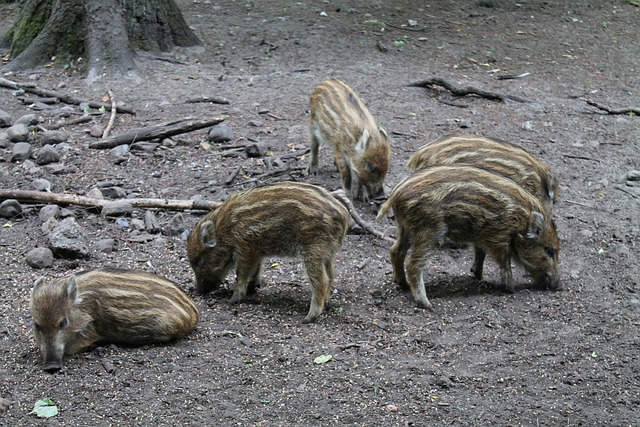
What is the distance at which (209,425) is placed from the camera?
15.0 ft

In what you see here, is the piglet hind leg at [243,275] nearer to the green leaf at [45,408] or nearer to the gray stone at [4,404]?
the green leaf at [45,408]

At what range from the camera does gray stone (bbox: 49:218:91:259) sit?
6.43m

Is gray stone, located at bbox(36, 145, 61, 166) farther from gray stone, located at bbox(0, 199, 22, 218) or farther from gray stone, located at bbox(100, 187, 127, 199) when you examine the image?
gray stone, located at bbox(0, 199, 22, 218)

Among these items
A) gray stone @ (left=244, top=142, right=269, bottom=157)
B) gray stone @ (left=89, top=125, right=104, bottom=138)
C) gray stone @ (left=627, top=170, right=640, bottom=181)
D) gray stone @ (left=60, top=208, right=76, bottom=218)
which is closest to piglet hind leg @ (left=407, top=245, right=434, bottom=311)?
gray stone @ (left=244, top=142, right=269, bottom=157)

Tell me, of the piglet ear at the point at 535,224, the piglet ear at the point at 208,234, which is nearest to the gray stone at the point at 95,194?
the piglet ear at the point at 208,234

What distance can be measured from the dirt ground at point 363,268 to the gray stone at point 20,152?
0.27 meters

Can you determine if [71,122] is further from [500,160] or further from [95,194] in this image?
[500,160]

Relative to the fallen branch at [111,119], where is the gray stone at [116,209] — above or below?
above

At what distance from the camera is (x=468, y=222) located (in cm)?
621

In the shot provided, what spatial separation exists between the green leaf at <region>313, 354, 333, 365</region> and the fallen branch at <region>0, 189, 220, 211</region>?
7.64 ft

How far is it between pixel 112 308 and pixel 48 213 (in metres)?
1.94

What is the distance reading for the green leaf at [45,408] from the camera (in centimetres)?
459

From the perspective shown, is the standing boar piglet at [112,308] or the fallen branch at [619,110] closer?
the standing boar piglet at [112,308]

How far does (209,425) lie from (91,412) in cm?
66
